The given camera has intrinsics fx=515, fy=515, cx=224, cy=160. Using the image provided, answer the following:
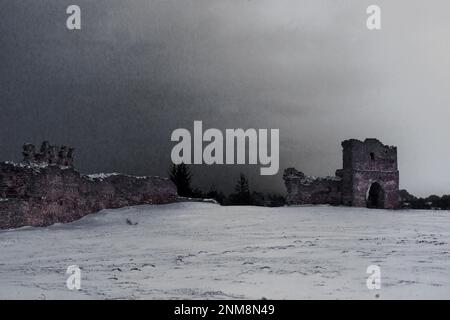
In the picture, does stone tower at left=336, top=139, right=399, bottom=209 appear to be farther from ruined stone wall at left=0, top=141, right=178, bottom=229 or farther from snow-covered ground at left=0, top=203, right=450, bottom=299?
ruined stone wall at left=0, top=141, right=178, bottom=229

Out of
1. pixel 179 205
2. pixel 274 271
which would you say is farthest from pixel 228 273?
pixel 179 205

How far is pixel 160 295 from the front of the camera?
584cm

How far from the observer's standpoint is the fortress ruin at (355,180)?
2348 cm

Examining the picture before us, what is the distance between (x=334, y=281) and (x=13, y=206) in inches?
369

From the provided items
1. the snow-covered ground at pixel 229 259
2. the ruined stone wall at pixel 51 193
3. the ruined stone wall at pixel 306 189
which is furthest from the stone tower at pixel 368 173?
the ruined stone wall at pixel 51 193

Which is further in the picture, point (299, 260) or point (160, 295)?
point (299, 260)

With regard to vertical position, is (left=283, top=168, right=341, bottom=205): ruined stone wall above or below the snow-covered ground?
above

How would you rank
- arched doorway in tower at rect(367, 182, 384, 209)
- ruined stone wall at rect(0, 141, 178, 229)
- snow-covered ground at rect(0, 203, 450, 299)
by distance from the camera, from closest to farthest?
snow-covered ground at rect(0, 203, 450, 299), ruined stone wall at rect(0, 141, 178, 229), arched doorway in tower at rect(367, 182, 384, 209)

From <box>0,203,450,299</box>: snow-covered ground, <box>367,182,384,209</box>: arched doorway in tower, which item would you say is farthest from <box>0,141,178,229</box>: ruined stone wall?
<box>367,182,384,209</box>: arched doorway in tower

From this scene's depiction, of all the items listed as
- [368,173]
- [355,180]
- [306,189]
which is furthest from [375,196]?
[306,189]

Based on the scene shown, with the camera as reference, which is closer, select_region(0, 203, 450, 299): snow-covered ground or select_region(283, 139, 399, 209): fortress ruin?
select_region(0, 203, 450, 299): snow-covered ground

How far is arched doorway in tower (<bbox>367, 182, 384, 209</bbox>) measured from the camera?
25.2 m

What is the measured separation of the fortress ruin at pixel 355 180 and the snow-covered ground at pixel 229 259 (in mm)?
8890
